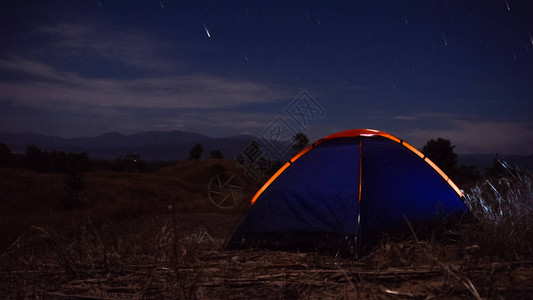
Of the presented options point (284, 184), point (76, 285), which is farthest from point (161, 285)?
point (284, 184)

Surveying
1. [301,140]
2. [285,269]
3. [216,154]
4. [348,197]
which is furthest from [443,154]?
[216,154]

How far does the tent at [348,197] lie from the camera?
5.69 metres

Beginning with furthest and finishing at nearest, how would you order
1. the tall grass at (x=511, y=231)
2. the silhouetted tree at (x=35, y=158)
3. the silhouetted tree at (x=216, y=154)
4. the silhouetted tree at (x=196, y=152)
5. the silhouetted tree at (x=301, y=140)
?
the silhouetted tree at (x=216, y=154)
the silhouetted tree at (x=196, y=152)
the silhouetted tree at (x=35, y=158)
the silhouetted tree at (x=301, y=140)
the tall grass at (x=511, y=231)

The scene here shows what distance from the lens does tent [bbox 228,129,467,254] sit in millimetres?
5691

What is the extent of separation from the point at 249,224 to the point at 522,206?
426cm

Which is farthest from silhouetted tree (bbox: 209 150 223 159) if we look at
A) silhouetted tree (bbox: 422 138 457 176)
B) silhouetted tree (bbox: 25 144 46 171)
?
silhouetted tree (bbox: 422 138 457 176)

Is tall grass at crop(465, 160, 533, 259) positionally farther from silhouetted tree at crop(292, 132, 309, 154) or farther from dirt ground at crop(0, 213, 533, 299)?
silhouetted tree at crop(292, 132, 309, 154)

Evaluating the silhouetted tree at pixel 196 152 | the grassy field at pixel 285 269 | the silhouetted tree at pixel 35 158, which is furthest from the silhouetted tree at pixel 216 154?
the grassy field at pixel 285 269

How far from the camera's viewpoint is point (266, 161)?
14.2 metres

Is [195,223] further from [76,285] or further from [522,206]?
[522,206]

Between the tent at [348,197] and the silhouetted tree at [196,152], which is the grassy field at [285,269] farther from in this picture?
the silhouetted tree at [196,152]

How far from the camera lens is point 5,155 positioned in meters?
23.0

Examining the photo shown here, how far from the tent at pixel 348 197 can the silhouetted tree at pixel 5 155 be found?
21942mm

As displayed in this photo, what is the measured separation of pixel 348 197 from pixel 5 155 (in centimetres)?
2436
